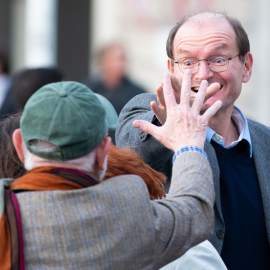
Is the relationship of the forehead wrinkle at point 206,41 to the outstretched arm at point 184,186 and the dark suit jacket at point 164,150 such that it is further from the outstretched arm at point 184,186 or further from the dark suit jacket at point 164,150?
the outstretched arm at point 184,186

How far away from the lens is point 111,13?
8.84 meters

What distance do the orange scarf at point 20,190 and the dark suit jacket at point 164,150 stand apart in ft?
1.58

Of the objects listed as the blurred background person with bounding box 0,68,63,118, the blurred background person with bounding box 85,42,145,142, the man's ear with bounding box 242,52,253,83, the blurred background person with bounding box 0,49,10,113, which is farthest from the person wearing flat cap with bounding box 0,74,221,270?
the blurred background person with bounding box 0,49,10,113

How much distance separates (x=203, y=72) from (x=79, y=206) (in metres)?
1.10

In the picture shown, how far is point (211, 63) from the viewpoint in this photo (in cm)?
226

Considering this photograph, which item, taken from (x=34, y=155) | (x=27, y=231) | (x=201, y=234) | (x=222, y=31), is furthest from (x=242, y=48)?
(x=27, y=231)

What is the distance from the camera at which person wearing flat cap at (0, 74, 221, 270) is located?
1397 mm

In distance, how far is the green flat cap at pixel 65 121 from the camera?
1.40 metres

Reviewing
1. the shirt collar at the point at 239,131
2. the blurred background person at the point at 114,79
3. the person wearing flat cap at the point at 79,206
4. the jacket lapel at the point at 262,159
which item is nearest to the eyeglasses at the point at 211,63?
the shirt collar at the point at 239,131

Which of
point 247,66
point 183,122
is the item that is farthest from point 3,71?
point 183,122

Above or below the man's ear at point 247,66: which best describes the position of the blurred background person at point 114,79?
below

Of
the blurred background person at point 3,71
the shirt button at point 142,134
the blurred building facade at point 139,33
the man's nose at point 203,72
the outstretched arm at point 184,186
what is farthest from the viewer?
the blurred building facade at point 139,33

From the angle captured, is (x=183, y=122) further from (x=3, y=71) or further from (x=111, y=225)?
(x=3, y=71)

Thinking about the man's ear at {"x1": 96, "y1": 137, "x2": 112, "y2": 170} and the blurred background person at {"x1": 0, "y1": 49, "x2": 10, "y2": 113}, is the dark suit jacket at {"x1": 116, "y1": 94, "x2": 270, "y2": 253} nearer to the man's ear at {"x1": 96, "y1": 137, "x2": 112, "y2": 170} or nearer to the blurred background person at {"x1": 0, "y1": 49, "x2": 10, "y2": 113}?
the man's ear at {"x1": 96, "y1": 137, "x2": 112, "y2": 170}
